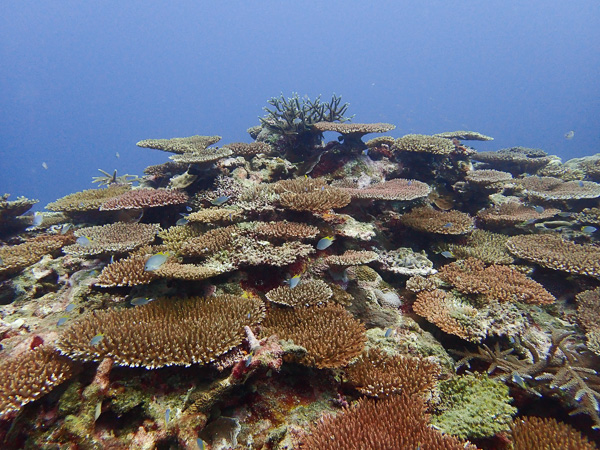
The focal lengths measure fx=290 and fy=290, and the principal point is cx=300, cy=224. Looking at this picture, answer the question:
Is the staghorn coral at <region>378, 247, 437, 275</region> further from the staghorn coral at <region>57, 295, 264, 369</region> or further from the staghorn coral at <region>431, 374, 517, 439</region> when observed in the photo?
the staghorn coral at <region>57, 295, 264, 369</region>

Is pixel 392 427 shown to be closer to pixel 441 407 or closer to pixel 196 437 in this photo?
pixel 441 407

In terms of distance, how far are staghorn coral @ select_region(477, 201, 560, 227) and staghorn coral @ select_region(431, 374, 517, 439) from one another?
4971 millimetres

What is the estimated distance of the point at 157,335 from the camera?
10.8 feet

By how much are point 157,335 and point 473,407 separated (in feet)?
13.0

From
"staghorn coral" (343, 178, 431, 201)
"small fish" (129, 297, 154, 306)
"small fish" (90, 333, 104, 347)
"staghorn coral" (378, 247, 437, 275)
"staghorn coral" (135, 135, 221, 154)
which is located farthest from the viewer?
"staghorn coral" (135, 135, 221, 154)

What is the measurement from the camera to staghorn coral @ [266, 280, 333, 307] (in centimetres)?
438

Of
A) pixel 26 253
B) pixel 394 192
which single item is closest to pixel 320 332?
pixel 394 192

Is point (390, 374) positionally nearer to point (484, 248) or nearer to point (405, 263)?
point (405, 263)

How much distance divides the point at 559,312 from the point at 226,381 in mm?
6311

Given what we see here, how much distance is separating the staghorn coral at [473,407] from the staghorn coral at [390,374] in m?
0.28

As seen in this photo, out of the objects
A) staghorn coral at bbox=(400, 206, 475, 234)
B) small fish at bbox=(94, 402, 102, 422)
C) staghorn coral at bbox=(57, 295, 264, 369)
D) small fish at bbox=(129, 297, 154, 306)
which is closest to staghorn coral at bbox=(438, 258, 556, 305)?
staghorn coral at bbox=(400, 206, 475, 234)

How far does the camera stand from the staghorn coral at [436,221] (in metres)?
6.64

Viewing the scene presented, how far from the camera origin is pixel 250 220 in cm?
605

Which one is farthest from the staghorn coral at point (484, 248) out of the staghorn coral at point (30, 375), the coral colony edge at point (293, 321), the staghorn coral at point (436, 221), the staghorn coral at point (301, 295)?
the staghorn coral at point (30, 375)
